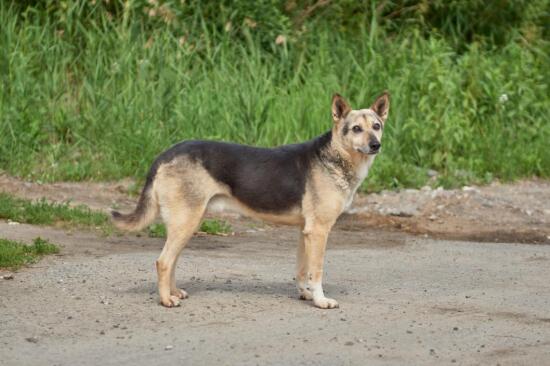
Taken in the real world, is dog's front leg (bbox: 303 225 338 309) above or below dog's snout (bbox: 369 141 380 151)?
below

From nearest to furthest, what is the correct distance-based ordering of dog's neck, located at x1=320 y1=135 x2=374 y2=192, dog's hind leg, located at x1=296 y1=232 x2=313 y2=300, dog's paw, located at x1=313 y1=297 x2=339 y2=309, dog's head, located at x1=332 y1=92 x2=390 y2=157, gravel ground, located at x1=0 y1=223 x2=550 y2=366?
1. gravel ground, located at x1=0 y1=223 x2=550 y2=366
2. dog's paw, located at x1=313 y1=297 x2=339 y2=309
3. dog's head, located at x1=332 y1=92 x2=390 y2=157
4. dog's neck, located at x1=320 y1=135 x2=374 y2=192
5. dog's hind leg, located at x1=296 y1=232 x2=313 y2=300

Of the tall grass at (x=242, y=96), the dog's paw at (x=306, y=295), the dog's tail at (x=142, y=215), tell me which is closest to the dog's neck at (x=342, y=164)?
the dog's paw at (x=306, y=295)

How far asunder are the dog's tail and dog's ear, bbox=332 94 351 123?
4.67 feet

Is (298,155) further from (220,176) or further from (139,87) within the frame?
(139,87)

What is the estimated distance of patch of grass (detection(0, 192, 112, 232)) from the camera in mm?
10594

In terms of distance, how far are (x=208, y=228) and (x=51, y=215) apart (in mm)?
1507

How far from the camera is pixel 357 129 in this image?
26.2 ft

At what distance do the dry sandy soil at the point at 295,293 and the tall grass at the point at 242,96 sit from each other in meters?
0.74

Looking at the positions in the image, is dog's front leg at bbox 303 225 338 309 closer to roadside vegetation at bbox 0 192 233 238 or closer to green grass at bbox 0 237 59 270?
green grass at bbox 0 237 59 270

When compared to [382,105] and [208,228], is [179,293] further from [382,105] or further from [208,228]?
[208,228]

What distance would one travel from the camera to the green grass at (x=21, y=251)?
882 centimetres

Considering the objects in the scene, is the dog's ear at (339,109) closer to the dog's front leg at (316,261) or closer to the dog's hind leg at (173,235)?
the dog's front leg at (316,261)

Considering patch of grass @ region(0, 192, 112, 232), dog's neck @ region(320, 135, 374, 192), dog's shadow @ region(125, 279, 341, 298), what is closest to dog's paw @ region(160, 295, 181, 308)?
dog's shadow @ region(125, 279, 341, 298)

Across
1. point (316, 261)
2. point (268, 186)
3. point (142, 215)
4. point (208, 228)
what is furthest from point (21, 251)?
point (316, 261)
